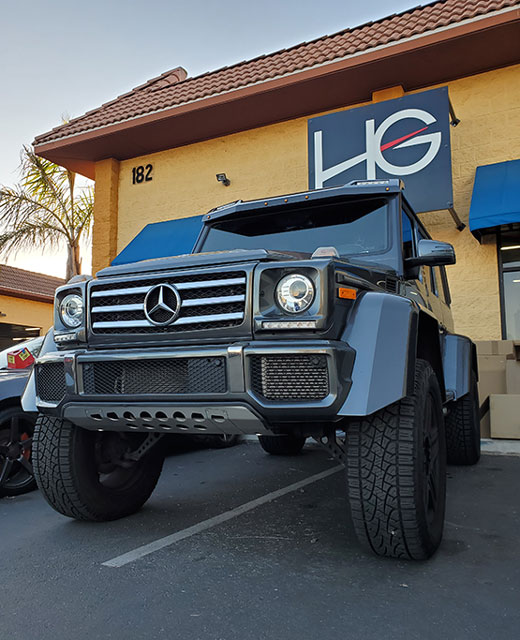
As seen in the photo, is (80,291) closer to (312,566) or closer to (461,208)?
(312,566)

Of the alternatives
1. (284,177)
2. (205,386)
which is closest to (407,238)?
(205,386)

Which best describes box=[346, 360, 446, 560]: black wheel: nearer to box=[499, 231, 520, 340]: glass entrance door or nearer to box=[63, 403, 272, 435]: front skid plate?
box=[63, 403, 272, 435]: front skid plate

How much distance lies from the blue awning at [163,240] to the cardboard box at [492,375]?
18.1 ft

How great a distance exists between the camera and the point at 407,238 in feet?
12.6

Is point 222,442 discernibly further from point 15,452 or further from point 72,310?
point 72,310

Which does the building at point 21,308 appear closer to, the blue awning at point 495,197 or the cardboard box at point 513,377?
the blue awning at point 495,197

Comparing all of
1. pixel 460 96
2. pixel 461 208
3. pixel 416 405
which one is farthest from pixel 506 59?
pixel 416 405

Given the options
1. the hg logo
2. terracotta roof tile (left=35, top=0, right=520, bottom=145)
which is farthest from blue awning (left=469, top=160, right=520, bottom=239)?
terracotta roof tile (left=35, top=0, right=520, bottom=145)

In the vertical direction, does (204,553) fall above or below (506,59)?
below

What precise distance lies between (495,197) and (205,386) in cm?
696

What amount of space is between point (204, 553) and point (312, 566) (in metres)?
0.61

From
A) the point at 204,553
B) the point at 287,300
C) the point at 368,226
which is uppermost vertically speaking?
the point at 368,226

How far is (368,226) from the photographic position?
3725 millimetres

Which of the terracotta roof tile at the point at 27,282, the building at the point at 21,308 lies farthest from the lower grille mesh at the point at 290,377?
the terracotta roof tile at the point at 27,282
